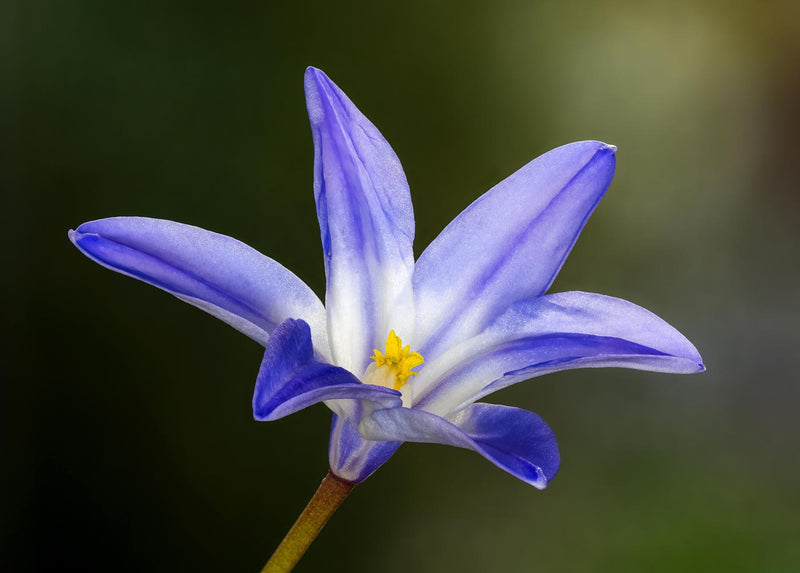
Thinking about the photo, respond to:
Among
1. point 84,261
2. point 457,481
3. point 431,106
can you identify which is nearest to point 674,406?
point 457,481

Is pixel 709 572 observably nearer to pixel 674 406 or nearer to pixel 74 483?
pixel 674 406

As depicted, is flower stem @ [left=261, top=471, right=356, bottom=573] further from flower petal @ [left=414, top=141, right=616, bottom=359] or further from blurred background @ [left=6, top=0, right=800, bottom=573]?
blurred background @ [left=6, top=0, right=800, bottom=573]

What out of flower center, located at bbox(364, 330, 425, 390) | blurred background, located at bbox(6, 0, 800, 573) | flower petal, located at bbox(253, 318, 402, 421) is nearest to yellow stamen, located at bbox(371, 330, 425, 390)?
flower center, located at bbox(364, 330, 425, 390)

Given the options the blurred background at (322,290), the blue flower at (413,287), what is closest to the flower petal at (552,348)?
the blue flower at (413,287)

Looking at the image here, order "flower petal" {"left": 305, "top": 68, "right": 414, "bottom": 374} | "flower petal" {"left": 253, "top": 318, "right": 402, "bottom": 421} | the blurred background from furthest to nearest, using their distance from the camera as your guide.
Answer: the blurred background → "flower petal" {"left": 305, "top": 68, "right": 414, "bottom": 374} → "flower petal" {"left": 253, "top": 318, "right": 402, "bottom": 421}

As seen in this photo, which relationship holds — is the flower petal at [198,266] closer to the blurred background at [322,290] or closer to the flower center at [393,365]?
the flower center at [393,365]

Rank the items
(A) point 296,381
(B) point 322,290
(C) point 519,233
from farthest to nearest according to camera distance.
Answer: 1. (B) point 322,290
2. (C) point 519,233
3. (A) point 296,381

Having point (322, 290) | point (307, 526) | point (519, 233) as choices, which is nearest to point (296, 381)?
point (307, 526)

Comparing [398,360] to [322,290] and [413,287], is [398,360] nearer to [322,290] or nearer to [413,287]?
[413,287]
